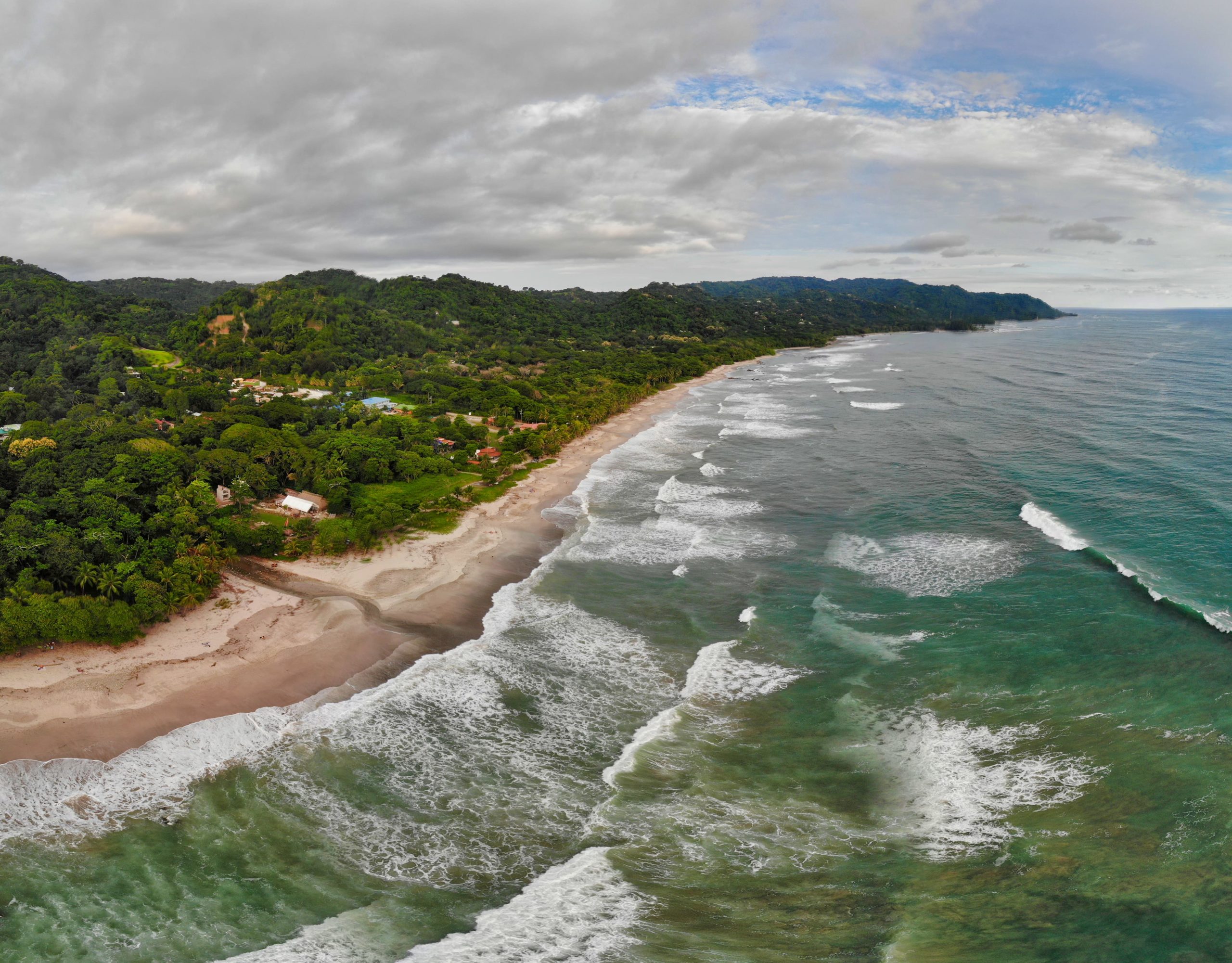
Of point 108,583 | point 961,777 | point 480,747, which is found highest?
point 108,583

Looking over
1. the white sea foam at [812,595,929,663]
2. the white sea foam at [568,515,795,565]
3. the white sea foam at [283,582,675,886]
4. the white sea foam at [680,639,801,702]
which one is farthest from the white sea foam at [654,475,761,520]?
the white sea foam at [680,639,801,702]

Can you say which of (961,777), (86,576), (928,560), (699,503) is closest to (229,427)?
(86,576)

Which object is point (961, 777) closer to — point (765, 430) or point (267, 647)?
point (267, 647)

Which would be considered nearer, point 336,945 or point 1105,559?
point 336,945

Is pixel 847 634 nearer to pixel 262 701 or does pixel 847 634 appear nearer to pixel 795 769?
pixel 795 769

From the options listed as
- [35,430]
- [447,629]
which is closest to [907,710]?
[447,629]

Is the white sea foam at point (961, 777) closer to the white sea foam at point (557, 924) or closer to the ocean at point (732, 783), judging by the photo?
the ocean at point (732, 783)

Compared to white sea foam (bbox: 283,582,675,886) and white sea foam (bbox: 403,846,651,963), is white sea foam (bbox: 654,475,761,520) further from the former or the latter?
white sea foam (bbox: 403,846,651,963)
